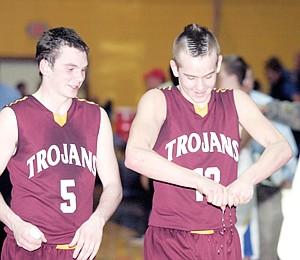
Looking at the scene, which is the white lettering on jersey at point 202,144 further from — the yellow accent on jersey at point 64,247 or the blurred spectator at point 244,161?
the blurred spectator at point 244,161

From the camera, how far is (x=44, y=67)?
14.5 feet

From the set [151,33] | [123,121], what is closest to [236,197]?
[123,121]

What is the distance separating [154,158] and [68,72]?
69 cm

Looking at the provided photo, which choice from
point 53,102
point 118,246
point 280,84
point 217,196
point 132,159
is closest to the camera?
point 217,196

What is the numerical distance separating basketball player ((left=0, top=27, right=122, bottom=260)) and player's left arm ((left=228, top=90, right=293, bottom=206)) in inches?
27.2

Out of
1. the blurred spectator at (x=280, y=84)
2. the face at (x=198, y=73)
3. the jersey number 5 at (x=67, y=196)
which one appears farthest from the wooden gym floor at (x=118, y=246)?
the face at (x=198, y=73)

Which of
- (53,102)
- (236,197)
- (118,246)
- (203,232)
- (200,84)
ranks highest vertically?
(200,84)

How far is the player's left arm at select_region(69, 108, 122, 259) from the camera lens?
13.2ft

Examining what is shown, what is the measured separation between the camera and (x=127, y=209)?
13.3m

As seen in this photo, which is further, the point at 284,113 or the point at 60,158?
the point at 284,113

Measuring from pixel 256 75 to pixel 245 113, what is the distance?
1214 cm

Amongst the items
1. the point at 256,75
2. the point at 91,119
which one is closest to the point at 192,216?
the point at 91,119

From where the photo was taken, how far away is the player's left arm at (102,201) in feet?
13.2

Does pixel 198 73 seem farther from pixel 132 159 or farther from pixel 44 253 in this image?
pixel 44 253
